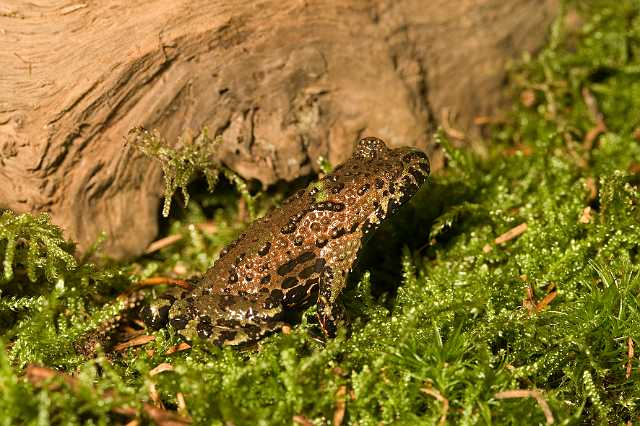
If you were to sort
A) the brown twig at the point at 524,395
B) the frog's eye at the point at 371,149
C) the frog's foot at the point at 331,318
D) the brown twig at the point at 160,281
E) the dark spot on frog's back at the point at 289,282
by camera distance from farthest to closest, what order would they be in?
the brown twig at the point at 160,281, the frog's eye at the point at 371,149, the dark spot on frog's back at the point at 289,282, the frog's foot at the point at 331,318, the brown twig at the point at 524,395

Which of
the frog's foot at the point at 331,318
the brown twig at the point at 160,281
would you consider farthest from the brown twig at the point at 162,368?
the frog's foot at the point at 331,318

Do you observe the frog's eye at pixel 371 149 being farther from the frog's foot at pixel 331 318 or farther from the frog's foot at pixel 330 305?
the frog's foot at pixel 331 318

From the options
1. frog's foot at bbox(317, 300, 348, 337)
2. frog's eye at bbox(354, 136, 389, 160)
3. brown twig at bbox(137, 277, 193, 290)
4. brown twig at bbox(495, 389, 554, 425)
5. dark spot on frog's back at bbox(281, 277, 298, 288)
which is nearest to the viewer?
brown twig at bbox(495, 389, 554, 425)

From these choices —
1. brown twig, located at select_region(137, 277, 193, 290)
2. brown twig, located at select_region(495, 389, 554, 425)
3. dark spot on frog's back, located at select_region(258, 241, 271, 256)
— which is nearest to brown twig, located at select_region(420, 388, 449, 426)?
brown twig, located at select_region(495, 389, 554, 425)

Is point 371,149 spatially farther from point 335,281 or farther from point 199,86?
point 199,86

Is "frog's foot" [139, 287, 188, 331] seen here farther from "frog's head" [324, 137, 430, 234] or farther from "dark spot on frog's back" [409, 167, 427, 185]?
"dark spot on frog's back" [409, 167, 427, 185]

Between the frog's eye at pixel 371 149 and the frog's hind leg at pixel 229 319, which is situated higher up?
the frog's eye at pixel 371 149

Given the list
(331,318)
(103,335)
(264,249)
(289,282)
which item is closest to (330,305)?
(331,318)
